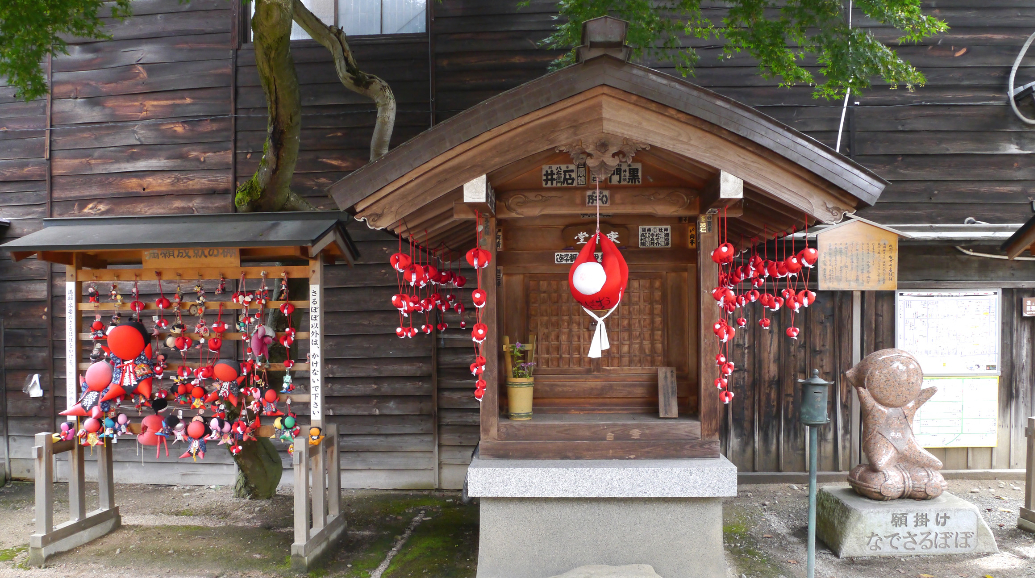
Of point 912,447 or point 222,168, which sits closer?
point 912,447

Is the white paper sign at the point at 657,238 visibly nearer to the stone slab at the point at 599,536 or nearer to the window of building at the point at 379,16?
the stone slab at the point at 599,536

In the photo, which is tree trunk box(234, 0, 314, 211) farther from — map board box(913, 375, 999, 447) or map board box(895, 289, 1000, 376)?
map board box(913, 375, 999, 447)

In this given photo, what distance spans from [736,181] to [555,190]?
142 centimetres

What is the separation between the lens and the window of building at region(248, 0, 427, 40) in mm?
7680

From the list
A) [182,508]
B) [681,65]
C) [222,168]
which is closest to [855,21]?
[681,65]

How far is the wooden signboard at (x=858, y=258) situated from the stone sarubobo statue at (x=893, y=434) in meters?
1.70

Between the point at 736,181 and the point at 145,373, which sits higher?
the point at 736,181

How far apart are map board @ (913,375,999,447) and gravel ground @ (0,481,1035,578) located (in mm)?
561

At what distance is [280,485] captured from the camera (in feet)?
23.9

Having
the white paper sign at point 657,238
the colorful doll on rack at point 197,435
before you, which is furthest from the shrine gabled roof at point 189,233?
the white paper sign at point 657,238

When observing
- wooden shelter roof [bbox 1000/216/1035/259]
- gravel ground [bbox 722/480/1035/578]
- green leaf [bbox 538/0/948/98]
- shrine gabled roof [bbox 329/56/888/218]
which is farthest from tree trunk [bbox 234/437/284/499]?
wooden shelter roof [bbox 1000/216/1035/259]

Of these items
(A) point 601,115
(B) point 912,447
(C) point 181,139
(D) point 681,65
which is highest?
(D) point 681,65

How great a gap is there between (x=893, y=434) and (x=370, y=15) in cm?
790

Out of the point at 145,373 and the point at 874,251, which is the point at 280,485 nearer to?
the point at 145,373
